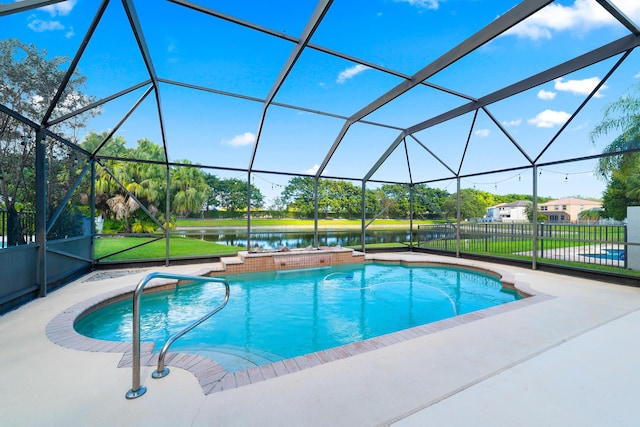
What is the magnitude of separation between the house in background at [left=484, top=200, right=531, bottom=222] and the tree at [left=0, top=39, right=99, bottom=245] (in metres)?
62.4

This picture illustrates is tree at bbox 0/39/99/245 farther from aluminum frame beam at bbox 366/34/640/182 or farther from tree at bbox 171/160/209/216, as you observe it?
tree at bbox 171/160/209/216

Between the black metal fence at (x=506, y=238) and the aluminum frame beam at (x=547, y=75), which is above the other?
the aluminum frame beam at (x=547, y=75)

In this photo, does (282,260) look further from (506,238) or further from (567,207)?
(567,207)

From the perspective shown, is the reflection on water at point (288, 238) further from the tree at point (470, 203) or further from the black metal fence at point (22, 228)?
the tree at point (470, 203)

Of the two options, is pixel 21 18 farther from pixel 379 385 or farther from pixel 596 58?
pixel 596 58

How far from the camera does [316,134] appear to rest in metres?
9.60

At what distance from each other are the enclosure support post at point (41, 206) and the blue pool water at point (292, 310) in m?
1.27

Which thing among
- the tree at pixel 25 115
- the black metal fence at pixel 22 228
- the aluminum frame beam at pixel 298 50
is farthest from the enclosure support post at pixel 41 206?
the aluminum frame beam at pixel 298 50

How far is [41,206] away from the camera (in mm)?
4406

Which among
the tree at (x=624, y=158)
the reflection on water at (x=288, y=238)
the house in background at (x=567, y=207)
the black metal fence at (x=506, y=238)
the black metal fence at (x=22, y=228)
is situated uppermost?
the tree at (x=624, y=158)

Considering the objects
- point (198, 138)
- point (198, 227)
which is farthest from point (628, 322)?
point (198, 227)

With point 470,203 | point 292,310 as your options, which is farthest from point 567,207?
point 292,310

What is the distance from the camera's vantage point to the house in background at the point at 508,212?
5499 cm

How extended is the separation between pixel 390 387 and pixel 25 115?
10.1 meters
